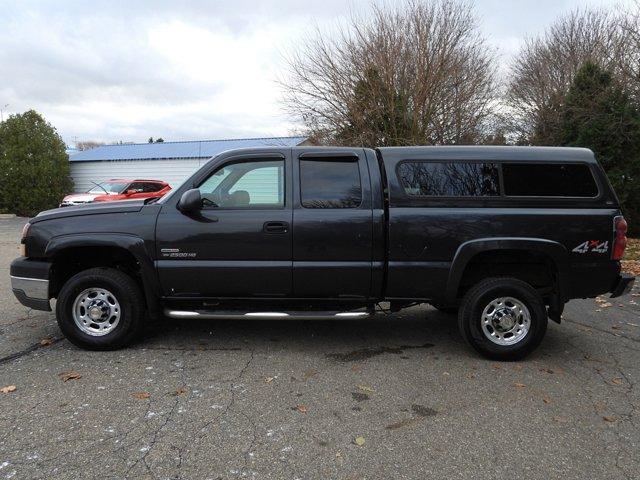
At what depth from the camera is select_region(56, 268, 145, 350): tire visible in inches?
176

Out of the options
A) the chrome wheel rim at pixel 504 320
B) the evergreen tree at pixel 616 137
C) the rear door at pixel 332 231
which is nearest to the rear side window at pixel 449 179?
the rear door at pixel 332 231

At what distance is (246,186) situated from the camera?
14.9 feet

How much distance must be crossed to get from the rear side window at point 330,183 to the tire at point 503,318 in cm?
142

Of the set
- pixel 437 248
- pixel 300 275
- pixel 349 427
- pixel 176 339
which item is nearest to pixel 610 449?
pixel 349 427

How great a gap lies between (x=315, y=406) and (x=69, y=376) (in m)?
2.09

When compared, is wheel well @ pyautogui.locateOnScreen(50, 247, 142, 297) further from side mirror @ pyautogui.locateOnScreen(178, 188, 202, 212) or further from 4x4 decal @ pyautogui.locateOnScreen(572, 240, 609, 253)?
4x4 decal @ pyautogui.locateOnScreen(572, 240, 609, 253)

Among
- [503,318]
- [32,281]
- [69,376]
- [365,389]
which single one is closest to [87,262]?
[32,281]

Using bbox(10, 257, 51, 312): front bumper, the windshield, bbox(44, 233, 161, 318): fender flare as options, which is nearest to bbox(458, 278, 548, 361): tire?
bbox(44, 233, 161, 318): fender flare

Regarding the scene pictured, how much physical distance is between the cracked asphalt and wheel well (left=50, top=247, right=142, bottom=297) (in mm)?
668

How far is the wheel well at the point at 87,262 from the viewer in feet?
15.1

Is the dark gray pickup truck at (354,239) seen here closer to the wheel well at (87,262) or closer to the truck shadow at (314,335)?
the wheel well at (87,262)

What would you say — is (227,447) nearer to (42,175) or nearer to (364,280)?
(364,280)

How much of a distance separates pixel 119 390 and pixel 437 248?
290 centimetres

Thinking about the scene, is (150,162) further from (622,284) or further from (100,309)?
(622,284)
